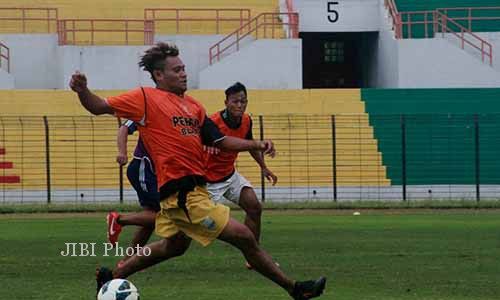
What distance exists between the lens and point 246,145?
921cm

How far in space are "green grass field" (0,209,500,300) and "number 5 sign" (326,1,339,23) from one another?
18.8 meters

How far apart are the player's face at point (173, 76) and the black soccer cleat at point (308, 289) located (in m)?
1.84

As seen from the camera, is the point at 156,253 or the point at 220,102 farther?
the point at 220,102

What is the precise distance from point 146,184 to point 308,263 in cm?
217

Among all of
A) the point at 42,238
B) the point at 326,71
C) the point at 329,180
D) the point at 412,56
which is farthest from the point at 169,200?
the point at 326,71

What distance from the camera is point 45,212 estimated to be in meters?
26.0

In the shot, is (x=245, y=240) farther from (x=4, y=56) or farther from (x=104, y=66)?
(x=4, y=56)

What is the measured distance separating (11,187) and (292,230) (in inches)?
538

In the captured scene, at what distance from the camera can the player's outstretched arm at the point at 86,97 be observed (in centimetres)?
845

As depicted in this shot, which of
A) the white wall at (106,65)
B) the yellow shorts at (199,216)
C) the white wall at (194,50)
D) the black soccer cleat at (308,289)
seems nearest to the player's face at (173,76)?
the yellow shorts at (199,216)

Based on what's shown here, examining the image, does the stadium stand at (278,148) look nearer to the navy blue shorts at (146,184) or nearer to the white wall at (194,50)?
the white wall at (194,50)

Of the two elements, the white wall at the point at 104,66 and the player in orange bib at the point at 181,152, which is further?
the white wall at the point at 104,66

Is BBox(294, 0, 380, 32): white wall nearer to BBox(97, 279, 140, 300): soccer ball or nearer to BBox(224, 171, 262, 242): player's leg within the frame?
BBox(224, 171, 262, 242): player's leg

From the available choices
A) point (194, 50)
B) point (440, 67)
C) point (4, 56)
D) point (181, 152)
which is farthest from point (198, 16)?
point (181, 152)
